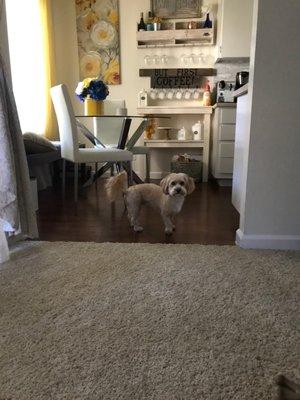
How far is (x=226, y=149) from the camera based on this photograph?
3.70 m

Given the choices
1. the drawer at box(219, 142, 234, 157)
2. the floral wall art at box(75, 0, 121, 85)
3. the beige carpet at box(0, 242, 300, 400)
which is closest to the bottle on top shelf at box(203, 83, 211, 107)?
the drawer at box(219, 142, 234, 157)

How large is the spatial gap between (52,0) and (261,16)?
3576 mm

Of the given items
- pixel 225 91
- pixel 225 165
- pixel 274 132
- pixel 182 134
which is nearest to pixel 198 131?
pixel 182 134

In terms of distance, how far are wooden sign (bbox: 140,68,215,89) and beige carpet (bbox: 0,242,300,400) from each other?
10.2 ft

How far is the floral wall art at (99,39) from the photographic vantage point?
4137 millimetres

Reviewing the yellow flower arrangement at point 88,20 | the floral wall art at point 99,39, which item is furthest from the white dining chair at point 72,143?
the yellow flower arrangement at point 88,20

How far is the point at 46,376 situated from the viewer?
900mm

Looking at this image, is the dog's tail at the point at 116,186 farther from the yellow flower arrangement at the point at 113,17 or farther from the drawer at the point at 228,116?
the yellow flower arrangement at the point at 113,17

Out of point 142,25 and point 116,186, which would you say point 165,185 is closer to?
point 116,186

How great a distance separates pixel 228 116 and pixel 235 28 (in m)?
1.03

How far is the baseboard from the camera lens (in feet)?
5.87

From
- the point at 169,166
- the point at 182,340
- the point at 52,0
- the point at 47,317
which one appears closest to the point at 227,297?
the point at 182,340

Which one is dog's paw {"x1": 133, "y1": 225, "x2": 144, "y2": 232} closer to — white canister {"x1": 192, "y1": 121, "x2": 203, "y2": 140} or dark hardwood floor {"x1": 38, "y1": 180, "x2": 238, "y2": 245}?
dark hardwood floor {"x1": 38, "y1": 180, "x2": 238, "y2": 245}

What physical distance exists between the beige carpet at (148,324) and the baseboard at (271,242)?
76mm
